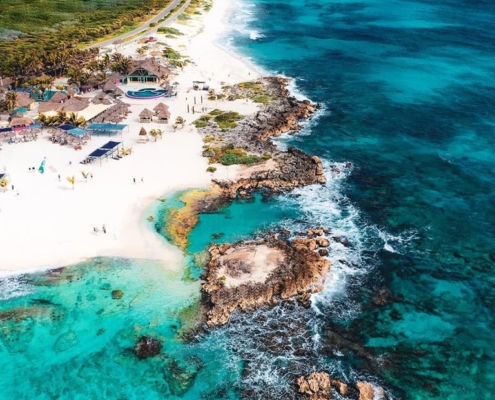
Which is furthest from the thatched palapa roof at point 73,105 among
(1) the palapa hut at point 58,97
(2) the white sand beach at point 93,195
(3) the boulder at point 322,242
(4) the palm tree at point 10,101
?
(3) the boulder at point 322,242

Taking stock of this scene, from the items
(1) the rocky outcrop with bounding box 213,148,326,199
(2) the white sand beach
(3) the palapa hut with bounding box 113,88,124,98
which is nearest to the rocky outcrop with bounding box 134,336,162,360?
(2) the white sand beach

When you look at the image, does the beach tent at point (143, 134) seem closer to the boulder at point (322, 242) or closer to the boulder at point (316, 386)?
the boulder at point (322, 242)

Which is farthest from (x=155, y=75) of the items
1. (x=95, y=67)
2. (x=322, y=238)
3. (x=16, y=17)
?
(x=16, y=17)

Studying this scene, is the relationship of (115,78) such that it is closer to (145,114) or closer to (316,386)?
(145,114)

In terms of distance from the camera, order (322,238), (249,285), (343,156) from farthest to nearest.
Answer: (343,156) < (322,238) < (249,285)

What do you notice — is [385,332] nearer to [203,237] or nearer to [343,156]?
[203,237]

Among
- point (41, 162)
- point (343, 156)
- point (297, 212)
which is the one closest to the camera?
point (297, 212)
